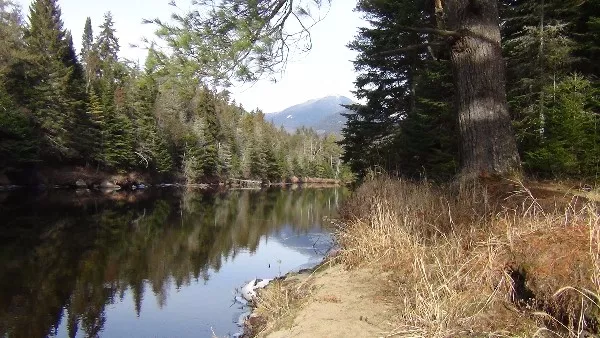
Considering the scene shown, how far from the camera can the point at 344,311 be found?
3.41 metres

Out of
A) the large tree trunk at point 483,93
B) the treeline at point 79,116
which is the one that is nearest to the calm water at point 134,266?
the large tree trunk at point 483,93

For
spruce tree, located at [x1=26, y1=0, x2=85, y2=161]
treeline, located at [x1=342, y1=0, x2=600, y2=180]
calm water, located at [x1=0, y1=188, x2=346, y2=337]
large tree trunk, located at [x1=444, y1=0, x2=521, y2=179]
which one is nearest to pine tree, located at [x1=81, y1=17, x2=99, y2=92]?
spruce tree, located at [x1=26, y1=0, x2=85, y2=161]

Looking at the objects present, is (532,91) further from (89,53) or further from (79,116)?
(89,53)

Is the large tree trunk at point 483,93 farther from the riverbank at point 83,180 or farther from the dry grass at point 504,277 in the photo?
the riverbank at point 83,180

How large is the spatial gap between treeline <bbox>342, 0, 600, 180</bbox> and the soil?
3.30 meters

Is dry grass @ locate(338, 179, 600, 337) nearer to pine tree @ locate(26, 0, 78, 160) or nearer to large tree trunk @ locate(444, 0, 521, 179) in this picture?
large tree trunk @ locate(444, 0, 521, 179)

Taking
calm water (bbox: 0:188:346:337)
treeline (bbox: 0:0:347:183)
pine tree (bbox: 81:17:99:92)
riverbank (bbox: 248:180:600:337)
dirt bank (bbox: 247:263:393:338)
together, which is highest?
pine tree (bbox: 81:17:99:92)

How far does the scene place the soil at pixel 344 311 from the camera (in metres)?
3.03

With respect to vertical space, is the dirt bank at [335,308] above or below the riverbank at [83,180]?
below

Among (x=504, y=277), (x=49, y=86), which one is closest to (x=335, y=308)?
(x=504, y=277)

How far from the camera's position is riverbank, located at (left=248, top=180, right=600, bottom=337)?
2355mm

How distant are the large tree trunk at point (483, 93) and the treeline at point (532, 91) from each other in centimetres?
78

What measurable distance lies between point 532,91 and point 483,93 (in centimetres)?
904

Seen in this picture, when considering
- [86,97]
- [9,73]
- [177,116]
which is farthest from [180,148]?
[9,73]
